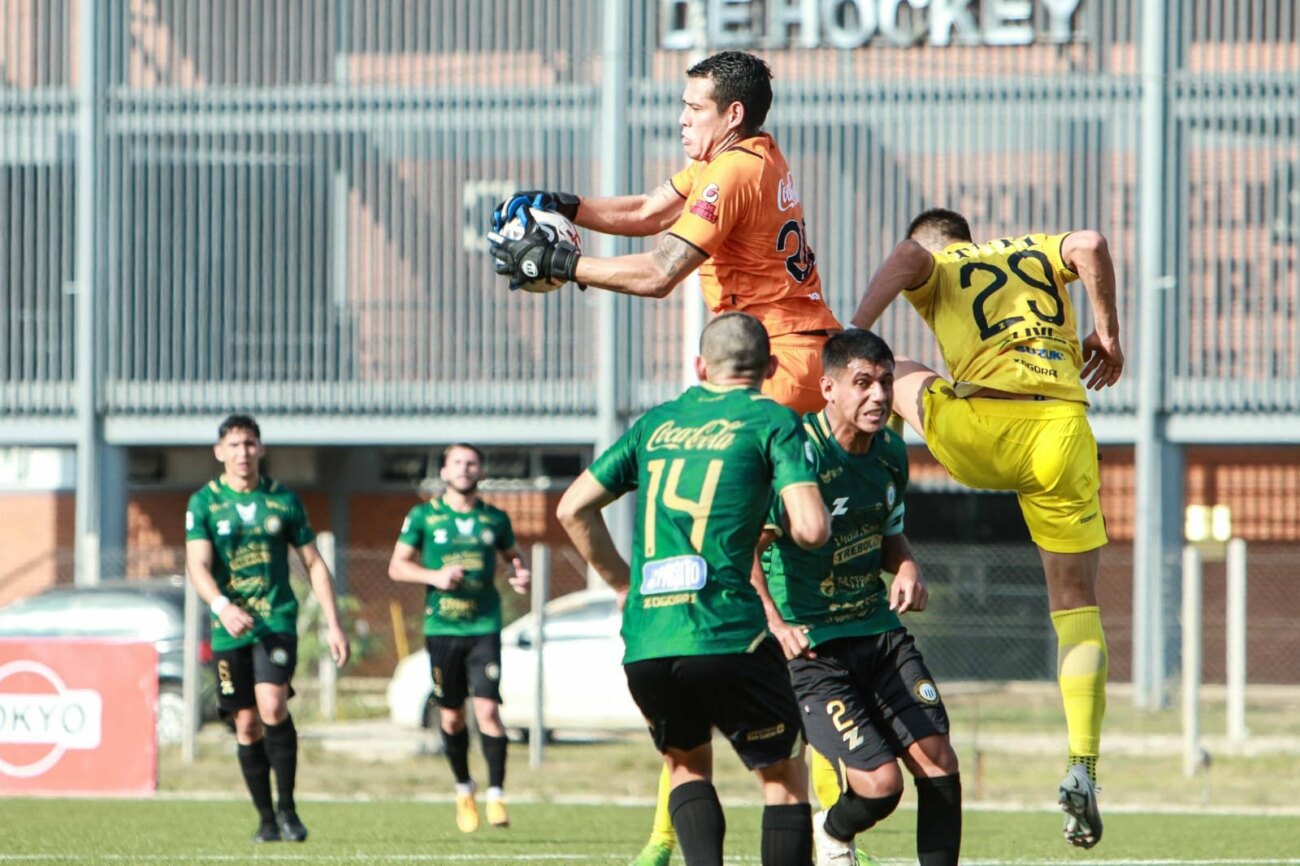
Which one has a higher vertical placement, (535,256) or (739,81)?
(739,81)

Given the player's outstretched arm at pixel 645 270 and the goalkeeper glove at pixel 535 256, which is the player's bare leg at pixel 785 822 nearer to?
the player's outstretched arm at pixel 645 270

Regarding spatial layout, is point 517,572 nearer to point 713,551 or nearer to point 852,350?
point 852,350

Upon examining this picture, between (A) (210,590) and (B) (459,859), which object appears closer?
(B) (459,859)

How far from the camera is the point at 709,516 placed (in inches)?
241

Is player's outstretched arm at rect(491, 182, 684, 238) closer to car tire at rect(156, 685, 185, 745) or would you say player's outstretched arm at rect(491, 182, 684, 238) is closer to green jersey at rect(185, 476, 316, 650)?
green jersey at rect(185, 476, 316, 650)

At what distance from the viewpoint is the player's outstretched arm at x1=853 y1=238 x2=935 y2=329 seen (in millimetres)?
7109

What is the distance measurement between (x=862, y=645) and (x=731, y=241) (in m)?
1.67

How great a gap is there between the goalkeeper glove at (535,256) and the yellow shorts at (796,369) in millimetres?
919

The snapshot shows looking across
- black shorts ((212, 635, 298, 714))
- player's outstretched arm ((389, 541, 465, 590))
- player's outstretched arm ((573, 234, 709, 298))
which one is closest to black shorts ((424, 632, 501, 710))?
player's outstretched arm ((389, 541, 465, 590))

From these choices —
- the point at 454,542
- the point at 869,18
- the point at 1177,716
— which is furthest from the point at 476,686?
the point at 869,18

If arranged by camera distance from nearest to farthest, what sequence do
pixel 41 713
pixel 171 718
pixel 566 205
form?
pixel 566 205
pixel 41 713
pixel 171 718

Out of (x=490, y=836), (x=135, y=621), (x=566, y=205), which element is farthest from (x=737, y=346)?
(x=135, y=621)

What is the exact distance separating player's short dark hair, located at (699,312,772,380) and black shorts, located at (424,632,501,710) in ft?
21.1

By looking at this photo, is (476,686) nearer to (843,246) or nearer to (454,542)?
(454,542)
